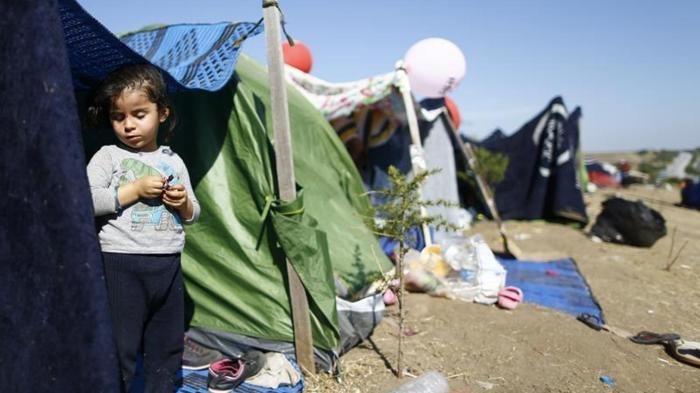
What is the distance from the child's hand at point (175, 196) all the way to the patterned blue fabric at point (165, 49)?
612 mm

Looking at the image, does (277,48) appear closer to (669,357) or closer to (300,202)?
(300,202)

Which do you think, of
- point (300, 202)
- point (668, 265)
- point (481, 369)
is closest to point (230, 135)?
point (300, 202)

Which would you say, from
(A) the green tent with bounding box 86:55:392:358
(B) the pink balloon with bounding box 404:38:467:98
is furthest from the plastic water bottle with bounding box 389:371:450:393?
(B) the pink balloon with bounding box 404:38:467:98

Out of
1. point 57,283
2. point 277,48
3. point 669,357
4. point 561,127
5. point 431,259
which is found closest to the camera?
point 57,283

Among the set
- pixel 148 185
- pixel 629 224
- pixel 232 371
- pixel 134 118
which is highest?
pixel 134 118

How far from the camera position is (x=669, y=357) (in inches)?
129

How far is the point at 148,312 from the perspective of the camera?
2041 mm

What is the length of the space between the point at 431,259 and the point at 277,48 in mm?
2850

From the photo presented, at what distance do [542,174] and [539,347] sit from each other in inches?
247

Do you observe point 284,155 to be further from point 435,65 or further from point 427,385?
point 435,65

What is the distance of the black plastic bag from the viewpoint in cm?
672

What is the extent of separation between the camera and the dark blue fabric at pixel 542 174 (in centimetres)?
854

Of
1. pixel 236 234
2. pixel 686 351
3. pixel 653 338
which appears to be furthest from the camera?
pixel 653 338

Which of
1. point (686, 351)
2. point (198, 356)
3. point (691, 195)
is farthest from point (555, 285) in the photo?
point (691, 195)
